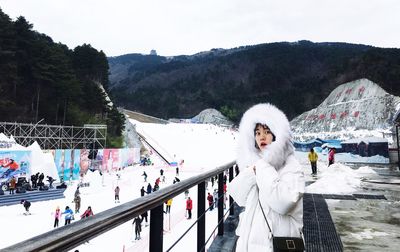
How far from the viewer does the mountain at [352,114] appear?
5531 cm

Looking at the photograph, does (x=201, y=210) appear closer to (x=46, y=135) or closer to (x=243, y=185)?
(x=243, y=185)

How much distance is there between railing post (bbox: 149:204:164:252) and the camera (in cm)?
165

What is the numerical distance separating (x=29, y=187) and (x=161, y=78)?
146 meters

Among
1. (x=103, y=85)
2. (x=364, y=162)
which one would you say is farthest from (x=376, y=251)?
(x=103, y=85)

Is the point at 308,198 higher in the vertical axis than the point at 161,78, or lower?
lower

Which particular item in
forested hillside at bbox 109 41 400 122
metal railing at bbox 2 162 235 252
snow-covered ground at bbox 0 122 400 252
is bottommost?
snow-covered ground at bbox 0 122 400 252

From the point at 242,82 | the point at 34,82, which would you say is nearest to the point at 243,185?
the point at 34,82

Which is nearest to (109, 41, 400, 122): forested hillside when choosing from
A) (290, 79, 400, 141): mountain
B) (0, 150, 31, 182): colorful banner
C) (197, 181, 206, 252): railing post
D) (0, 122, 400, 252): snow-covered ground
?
(290, 79, 400, 141): mountain

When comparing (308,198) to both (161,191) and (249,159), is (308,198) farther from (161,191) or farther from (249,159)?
(161,191)

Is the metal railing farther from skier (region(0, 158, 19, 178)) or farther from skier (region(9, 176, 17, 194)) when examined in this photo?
skier (region(9, 176, 17, 194))

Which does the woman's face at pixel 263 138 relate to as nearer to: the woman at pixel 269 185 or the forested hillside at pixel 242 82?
the woman at pixel 269 185

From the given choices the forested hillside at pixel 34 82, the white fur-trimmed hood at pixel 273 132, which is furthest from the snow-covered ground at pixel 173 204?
the forested hillside at pixel 34 82

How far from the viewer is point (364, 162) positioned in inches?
827

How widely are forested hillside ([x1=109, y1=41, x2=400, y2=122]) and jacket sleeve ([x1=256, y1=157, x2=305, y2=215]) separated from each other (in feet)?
297
